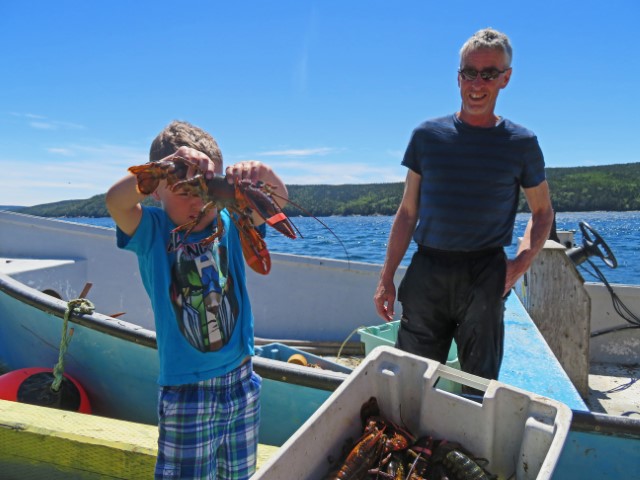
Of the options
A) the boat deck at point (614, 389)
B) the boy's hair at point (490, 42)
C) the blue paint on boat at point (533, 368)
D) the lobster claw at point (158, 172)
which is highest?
the boy's hair at point (490, 42)

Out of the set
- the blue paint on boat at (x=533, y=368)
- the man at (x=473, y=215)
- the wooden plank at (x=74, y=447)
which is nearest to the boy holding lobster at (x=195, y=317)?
the wooden plank at (x=74, y=447)

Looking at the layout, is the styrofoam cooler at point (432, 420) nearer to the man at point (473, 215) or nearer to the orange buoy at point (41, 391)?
the man at point (473, 215)

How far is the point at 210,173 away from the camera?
1653 millimetres

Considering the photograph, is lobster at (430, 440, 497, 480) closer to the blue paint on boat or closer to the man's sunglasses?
the blue paint on boat

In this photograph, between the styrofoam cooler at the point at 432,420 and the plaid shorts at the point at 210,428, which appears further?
the plaid shorts at the point at 210,428

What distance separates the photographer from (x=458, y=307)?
2.40m

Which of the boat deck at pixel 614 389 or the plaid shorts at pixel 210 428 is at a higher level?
the plaid shorts at pixel 210 428

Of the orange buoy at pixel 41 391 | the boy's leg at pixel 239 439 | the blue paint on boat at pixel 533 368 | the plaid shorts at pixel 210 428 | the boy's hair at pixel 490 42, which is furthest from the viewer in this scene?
the orange buoy at pixel 41 391

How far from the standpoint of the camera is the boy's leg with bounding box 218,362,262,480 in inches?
72.3

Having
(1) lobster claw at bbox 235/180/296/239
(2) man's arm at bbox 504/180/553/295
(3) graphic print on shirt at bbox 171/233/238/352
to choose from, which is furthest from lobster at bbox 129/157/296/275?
(2) man's arm at bbox 504/180/553/295

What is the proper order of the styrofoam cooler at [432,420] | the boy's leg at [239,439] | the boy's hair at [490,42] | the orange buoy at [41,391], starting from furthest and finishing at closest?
the orange buoy at [41,391]
the boy's hair at [490,42]
the boy's leg at [239,439]
the styrofoam cooler at [432,420]

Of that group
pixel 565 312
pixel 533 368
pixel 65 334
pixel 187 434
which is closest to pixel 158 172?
pixel 187 434

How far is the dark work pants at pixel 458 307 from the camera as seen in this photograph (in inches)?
91.3

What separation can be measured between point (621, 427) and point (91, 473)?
258 centimetres
